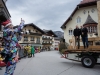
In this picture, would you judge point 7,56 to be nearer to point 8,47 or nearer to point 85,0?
point 8,47

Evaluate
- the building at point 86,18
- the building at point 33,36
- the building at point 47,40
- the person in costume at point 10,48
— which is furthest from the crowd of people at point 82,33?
the building at point 47,40

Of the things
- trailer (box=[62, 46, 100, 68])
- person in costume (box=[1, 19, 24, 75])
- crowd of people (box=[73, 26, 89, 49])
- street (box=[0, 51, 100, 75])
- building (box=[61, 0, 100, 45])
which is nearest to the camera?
person in costume (box=[1, 19, 24, 75])

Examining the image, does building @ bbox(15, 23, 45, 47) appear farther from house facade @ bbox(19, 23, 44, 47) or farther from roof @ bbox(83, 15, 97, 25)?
roof @ bbox(83, 15, 97, 25)

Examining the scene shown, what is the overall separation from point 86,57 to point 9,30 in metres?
6.97

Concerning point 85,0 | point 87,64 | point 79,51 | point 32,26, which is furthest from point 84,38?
point 32,26

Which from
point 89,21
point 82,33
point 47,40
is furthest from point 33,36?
point 82,33

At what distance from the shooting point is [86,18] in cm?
2948

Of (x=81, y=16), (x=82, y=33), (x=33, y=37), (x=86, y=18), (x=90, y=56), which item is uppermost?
(x=81, y=16)

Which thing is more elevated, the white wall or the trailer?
the white wall

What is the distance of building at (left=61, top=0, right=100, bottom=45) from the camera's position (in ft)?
88.9

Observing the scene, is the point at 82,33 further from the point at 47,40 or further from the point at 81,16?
the point at 47,40

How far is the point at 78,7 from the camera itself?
96.5 ft

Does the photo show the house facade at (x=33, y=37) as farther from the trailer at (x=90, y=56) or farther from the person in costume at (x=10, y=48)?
the person in costume at (x=10, y=48)

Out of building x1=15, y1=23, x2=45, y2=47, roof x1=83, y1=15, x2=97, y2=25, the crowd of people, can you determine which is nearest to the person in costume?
the crowd of people
